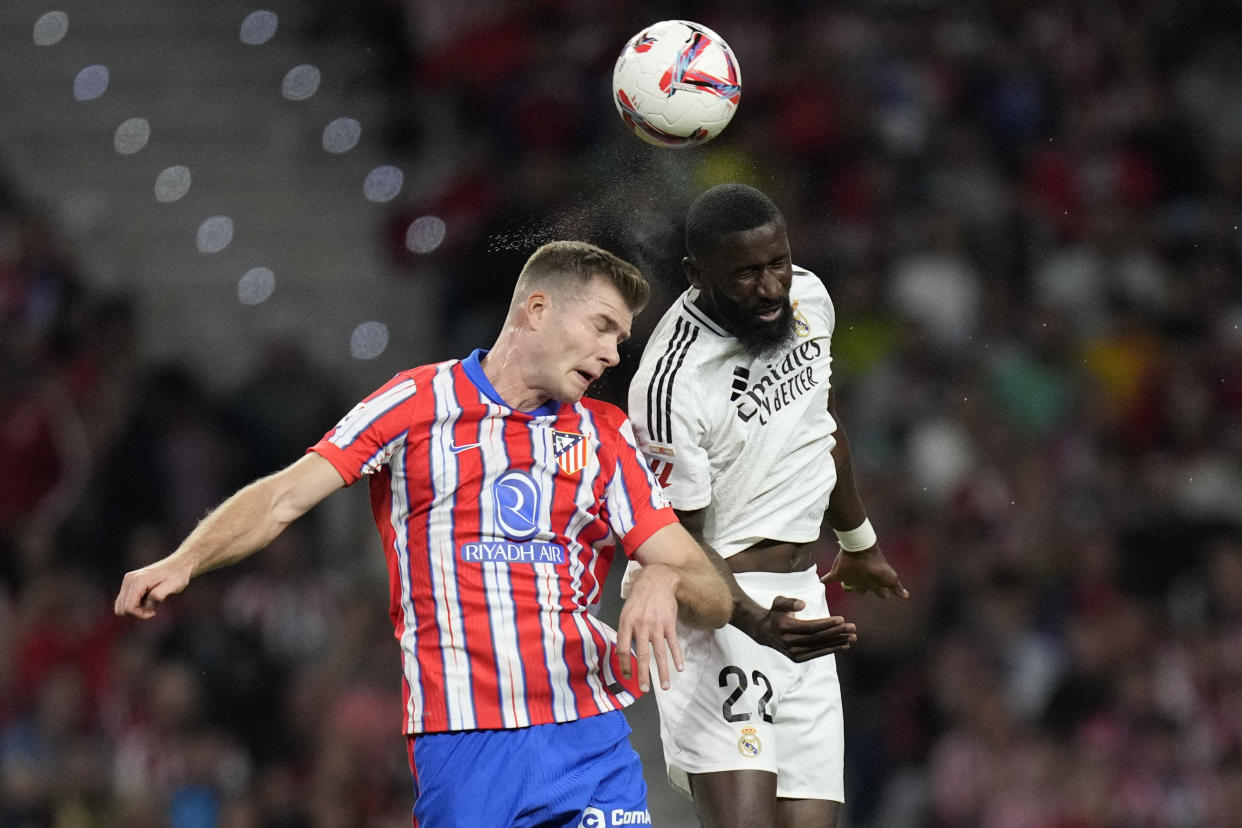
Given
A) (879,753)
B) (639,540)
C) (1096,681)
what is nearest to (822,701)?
(639,540)

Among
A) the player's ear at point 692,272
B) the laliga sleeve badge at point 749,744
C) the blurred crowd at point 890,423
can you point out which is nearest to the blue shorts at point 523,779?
the laliga sleeve badge at point 749,744

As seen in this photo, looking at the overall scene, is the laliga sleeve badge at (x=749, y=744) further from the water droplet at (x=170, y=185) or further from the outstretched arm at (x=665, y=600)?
the water droplet at (x=170, y=185)

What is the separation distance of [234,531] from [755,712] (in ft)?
4.87

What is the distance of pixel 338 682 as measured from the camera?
7.19 metres

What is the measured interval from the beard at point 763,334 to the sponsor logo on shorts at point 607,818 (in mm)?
1251

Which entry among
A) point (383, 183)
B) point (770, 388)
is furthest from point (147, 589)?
point (383, 183)

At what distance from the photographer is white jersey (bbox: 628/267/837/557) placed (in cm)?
395

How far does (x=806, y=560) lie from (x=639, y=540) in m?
0.82

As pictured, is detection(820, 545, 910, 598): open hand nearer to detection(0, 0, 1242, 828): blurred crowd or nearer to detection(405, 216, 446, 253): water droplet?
detection(0, 0, 1242, 828): blurred crowd

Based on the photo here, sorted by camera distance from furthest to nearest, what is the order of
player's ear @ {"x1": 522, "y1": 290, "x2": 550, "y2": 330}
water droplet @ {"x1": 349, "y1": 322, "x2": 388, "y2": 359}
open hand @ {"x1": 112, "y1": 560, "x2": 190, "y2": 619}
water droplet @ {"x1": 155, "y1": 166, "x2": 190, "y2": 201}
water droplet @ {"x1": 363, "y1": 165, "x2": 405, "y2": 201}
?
water droplet @ {"x1": 363, "y1": 165, "x2": 405, "y2": 201} < water droplet @ {"x1": 155, "y1": 166, "x2": 190, "y2": 201} < water droplet @ {"x1": 349, "y1": 322, "x2": 388, "y2": 359} < player's ear @ {"x1": 522, "y1": 290, "x2": 550, "y2": 330} < open hand @ {"x1": 112, "y1": 560, "x2": 190, "y2": 619}

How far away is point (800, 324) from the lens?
164 inches

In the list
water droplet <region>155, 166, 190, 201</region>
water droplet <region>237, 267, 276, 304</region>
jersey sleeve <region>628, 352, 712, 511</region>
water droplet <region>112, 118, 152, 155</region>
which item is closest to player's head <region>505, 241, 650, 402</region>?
jersey sleeve <region>628, 352, 712, 511</region>

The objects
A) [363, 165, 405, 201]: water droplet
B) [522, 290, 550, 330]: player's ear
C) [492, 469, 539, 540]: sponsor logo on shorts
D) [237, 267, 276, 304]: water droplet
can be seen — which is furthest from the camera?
[363, 165, 405, 201]: water droplet

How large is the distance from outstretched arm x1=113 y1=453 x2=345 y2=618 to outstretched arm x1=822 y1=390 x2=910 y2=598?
1.59m
